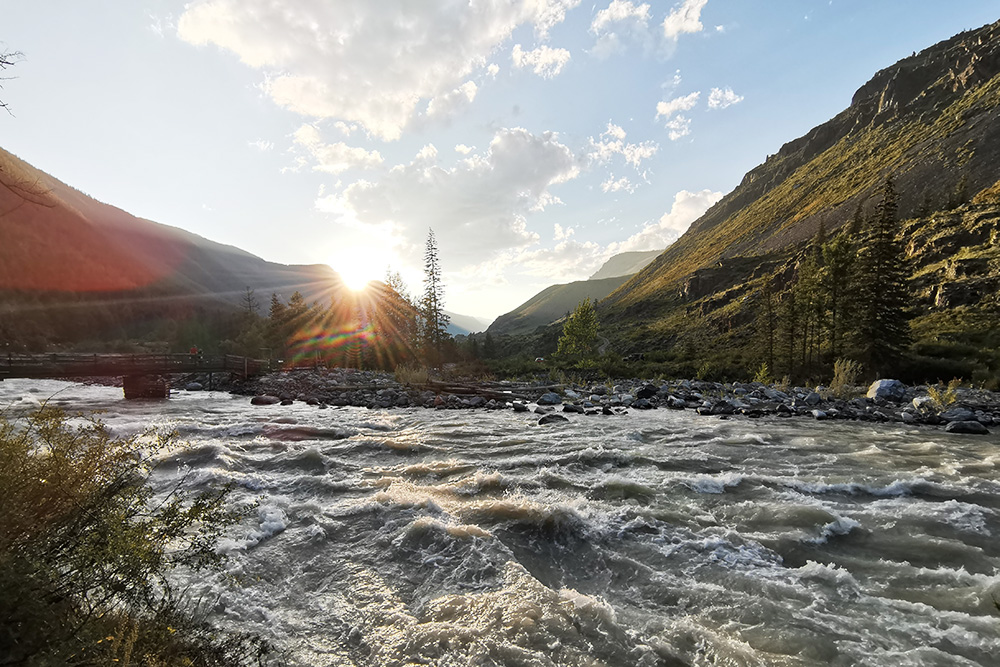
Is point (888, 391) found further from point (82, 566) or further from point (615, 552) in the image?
point (82, 566)

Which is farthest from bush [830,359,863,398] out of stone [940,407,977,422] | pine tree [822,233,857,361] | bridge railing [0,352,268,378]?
bridge railing [0,352,268,378]

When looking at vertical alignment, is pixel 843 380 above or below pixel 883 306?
below

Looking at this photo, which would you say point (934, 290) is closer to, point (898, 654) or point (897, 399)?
point (897, 399)

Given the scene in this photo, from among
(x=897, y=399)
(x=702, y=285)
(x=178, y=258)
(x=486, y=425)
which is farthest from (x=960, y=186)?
(x=178, y=258)

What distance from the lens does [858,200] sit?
86.7m

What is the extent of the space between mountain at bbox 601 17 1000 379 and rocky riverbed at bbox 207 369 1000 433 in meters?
23.0

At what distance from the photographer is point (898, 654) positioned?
13.1 ft

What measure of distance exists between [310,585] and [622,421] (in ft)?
42.3

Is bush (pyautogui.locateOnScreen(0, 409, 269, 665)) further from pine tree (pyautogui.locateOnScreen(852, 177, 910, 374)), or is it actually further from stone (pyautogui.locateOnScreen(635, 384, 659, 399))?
pine tree (pyautogui.locateOnScreen(852, 177, 910, 374))

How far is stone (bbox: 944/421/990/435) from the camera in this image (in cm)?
1294

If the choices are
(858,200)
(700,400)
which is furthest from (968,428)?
(858,200)

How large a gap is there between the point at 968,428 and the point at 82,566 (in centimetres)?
2121

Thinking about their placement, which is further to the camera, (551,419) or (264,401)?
(264,401)

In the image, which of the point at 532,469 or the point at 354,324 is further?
the point at 354,324
